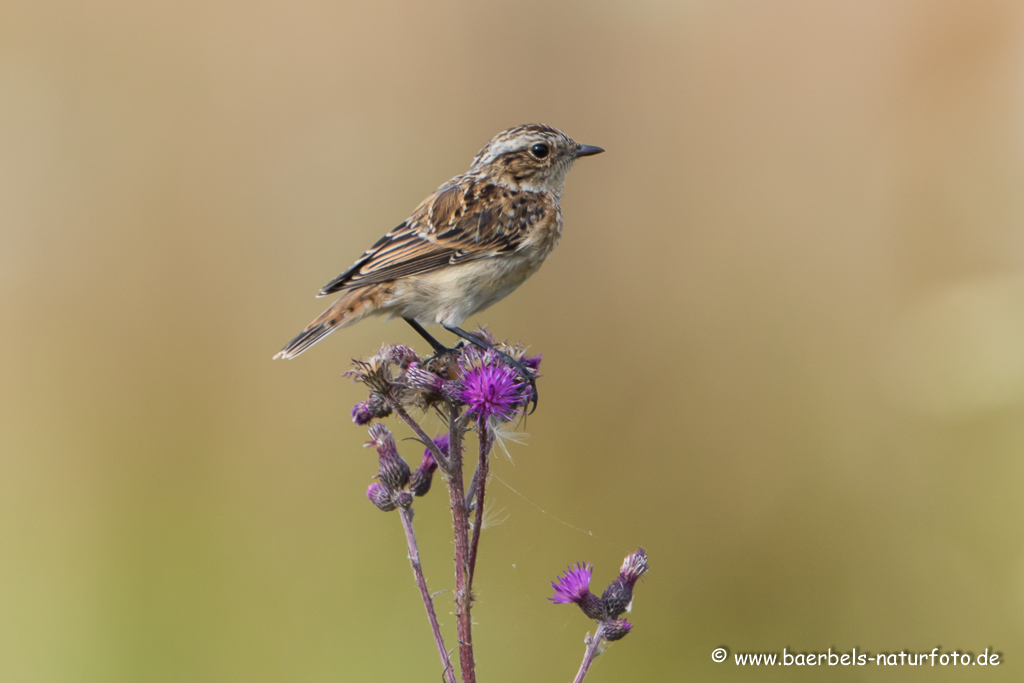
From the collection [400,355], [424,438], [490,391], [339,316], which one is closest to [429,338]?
[339,316]

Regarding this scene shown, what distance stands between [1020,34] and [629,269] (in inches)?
114

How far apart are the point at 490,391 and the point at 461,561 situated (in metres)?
0.56

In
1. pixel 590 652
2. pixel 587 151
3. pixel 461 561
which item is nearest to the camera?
pixel 461 561

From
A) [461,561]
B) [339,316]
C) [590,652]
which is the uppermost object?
[339,316]

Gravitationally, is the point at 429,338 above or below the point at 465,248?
below

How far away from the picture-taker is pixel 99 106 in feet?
22.9

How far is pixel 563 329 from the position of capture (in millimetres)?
6082

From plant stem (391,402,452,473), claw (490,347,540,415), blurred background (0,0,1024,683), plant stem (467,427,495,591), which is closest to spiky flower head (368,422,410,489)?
plant stem (391,402,452,473)

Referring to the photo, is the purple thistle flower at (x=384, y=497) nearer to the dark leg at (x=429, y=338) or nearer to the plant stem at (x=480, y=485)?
the plant stem at (x=480, y=485)

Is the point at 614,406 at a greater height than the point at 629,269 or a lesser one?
lesser

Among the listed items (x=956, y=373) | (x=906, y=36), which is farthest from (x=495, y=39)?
(x=956, y=373)

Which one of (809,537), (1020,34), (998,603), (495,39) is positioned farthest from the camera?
(495,39)

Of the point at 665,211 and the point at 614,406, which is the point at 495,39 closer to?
the point at 665,211

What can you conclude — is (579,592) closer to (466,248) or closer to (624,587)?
(624,587)
